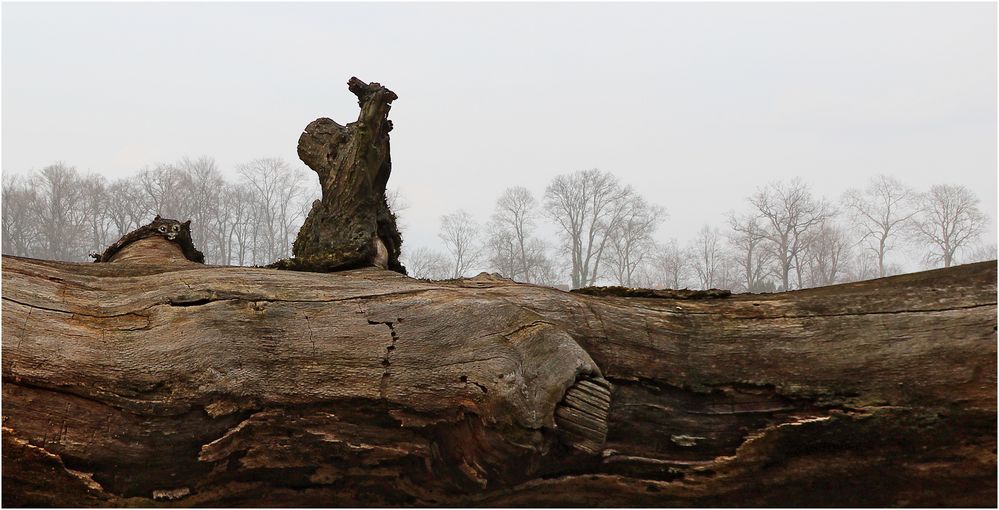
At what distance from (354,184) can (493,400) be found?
2691 millimetres

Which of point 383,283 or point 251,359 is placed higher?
point 383,283

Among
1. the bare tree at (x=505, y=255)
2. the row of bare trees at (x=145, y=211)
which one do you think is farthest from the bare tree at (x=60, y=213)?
the bare tree at (x=505, y=255)

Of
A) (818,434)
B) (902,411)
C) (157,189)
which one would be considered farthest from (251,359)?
(157,189)

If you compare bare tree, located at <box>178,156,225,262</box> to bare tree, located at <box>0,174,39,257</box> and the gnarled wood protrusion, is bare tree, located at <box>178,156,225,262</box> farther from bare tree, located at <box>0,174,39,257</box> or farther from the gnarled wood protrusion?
the gnarled wood protrusion

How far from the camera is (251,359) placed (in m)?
3.06

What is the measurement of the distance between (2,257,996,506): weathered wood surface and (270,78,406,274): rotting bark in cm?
143

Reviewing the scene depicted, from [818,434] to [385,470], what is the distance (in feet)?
6.40

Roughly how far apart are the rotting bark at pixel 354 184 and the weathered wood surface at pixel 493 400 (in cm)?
143

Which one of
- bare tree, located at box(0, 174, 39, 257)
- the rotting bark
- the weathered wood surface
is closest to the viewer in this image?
the weathered wood surface

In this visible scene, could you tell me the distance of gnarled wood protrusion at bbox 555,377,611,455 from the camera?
287 cm

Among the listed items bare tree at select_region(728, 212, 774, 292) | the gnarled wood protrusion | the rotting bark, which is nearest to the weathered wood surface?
the gnarled wood protrusion

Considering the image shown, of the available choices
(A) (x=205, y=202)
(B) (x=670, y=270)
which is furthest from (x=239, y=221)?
(B) (x=670, y=270)

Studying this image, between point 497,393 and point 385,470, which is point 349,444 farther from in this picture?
point 497,393

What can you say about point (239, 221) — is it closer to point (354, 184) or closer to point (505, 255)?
point (505, 255)
